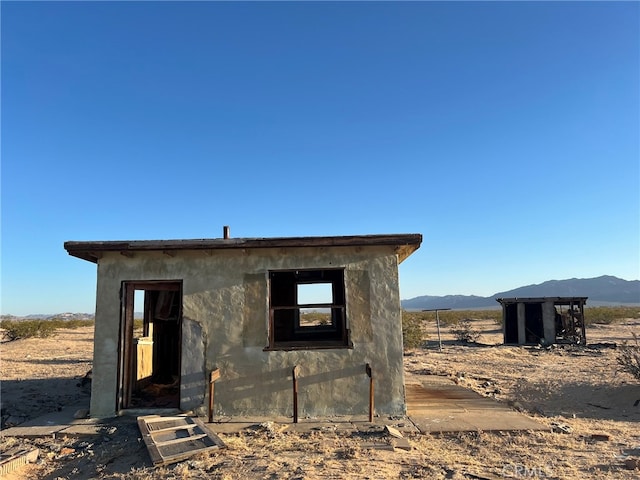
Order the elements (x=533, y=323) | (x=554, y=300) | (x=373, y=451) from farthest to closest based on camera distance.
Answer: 1. (x=533, y=323)
2. (x=554, y=300)
3. (x=373, y=451)

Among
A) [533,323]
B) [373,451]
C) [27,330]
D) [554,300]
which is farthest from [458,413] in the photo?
[27,330]

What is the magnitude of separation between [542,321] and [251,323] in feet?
69.5

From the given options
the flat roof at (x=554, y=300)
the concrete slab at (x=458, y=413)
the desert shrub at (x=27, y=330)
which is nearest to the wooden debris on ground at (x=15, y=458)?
the concrete slab at (x=458, y=413)

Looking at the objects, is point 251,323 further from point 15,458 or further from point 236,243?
point 15,458

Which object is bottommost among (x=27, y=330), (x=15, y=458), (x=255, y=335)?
(x=15, y=458)

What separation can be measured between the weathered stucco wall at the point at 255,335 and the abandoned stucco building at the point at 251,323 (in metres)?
0.02

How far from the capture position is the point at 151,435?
6.92 meters

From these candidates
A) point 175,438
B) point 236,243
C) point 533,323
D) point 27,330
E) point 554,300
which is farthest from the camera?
point 27,330

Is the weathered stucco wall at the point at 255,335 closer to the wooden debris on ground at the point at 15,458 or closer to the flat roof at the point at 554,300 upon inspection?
the wooden debris on ground at the point at 15,458

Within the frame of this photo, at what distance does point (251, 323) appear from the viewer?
329 inches

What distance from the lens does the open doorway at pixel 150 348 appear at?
27.9 feet

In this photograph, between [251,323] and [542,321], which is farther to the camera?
[542,321]

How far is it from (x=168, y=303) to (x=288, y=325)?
3479 mm

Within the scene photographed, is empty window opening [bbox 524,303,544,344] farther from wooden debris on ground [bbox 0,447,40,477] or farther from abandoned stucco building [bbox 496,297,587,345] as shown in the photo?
wooden debris on ground [bbox 0,447,40,477]
